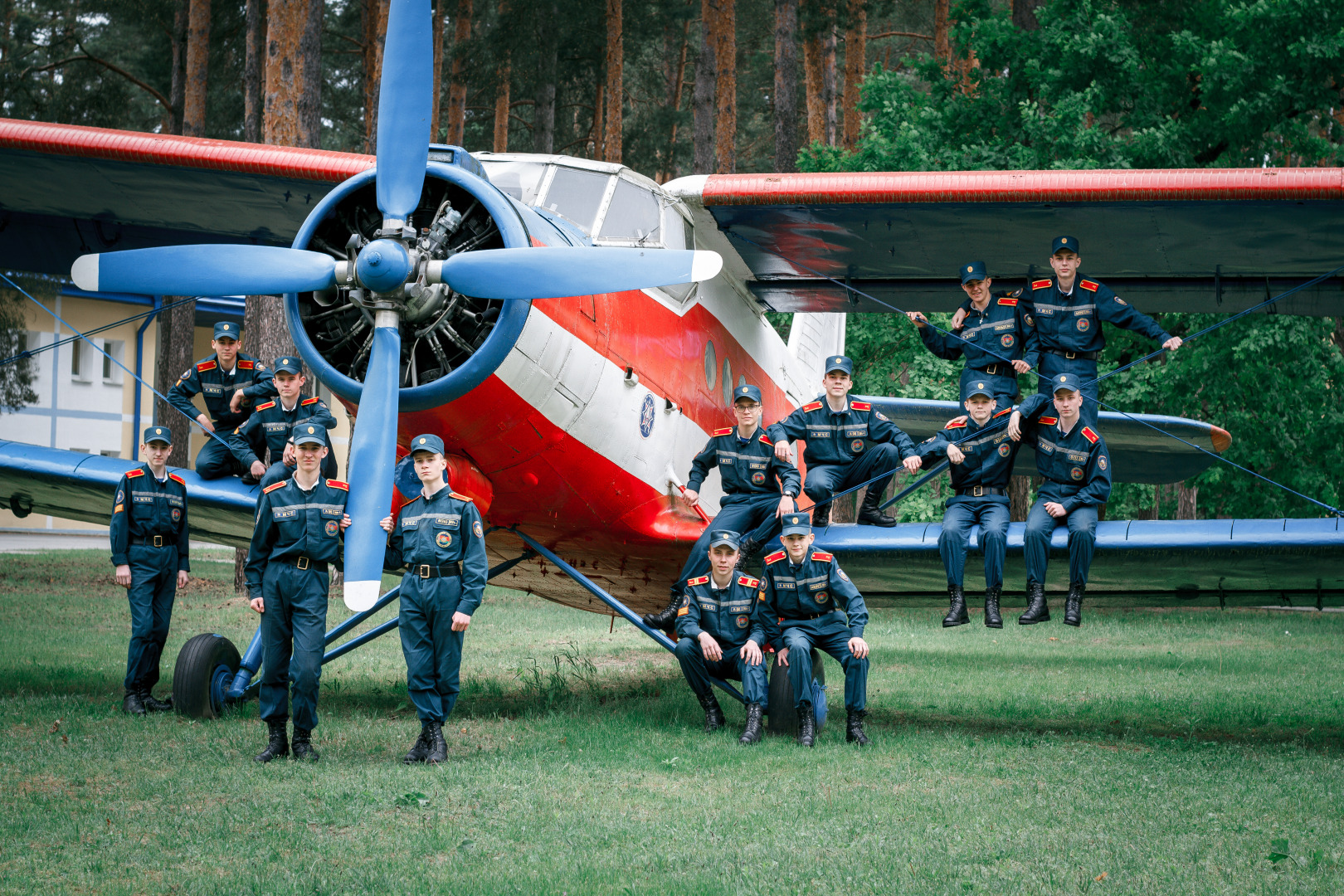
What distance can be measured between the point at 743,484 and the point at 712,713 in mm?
1557

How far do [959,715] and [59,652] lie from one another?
806 cm

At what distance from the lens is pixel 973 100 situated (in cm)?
2053

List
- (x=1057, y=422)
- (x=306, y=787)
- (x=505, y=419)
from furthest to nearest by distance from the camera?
(x=1057, y=422), (x=505, y=419), (x=306, y=787)

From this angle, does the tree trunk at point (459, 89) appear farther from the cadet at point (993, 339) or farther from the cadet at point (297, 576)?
the cadet at point (297, 576)

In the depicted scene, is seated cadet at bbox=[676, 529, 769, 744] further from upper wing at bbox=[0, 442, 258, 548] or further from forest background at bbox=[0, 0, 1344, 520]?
forest background at bbox=[0, 0, 1344, 520]

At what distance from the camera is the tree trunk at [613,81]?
25344 mm

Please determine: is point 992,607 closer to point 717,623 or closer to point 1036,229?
point 717,623

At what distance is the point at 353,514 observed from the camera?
20.9 ft

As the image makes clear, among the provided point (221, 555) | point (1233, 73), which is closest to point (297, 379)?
point (1233, 73)

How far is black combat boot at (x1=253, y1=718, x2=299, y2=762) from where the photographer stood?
21.0ft

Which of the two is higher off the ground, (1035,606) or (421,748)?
(1035,606)

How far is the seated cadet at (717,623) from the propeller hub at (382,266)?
9.06 ft

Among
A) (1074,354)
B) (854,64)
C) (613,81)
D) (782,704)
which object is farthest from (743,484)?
(854,64)

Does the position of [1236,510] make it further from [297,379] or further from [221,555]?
[221,555]
